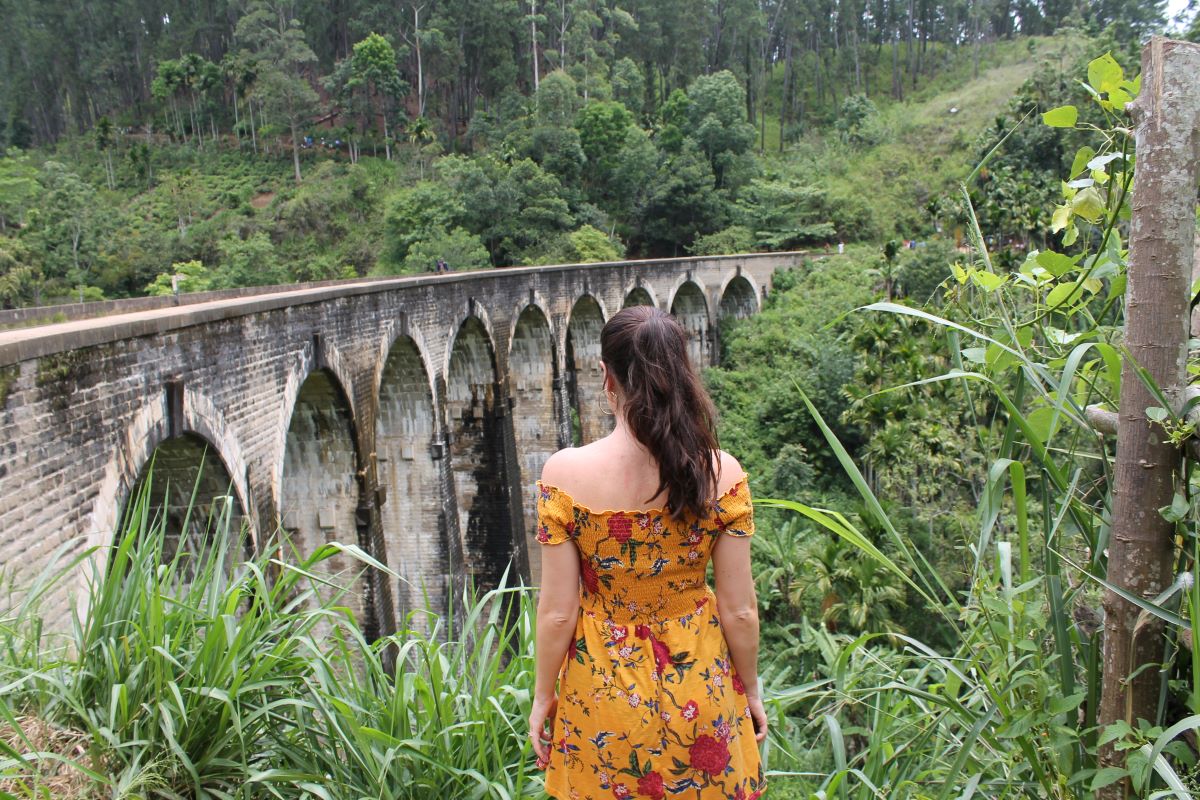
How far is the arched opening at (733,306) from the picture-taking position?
25469 millimetres

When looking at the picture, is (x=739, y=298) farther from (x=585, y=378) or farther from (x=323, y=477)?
(x=323, y=477)

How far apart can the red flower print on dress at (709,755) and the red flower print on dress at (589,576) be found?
1.10ft

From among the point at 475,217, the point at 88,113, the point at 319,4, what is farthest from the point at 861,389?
the point at 88,113

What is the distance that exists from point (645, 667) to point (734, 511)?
34 cm

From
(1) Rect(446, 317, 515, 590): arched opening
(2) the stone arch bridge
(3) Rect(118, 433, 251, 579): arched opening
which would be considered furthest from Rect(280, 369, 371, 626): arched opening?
(1) Rect(446, 317, 515, 590): arched opening

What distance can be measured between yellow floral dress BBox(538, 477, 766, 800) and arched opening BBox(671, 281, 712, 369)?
2117 centimetres

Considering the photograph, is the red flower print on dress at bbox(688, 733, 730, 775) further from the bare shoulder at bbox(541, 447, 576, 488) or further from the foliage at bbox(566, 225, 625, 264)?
the foliage at bbox(566, 225, 625, 264)

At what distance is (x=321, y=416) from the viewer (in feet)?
26.6

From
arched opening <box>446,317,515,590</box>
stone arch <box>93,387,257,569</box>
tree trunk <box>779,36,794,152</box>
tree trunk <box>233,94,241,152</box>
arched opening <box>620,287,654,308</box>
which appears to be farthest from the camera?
tree trunk <box>779,36,794,152</box>

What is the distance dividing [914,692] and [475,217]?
1102 inches

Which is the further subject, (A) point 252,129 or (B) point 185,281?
(A) point 252,129

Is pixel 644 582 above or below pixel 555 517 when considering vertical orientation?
below

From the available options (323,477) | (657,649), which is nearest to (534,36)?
(323,477)

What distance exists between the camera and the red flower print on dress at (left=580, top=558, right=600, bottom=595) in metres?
1.78
